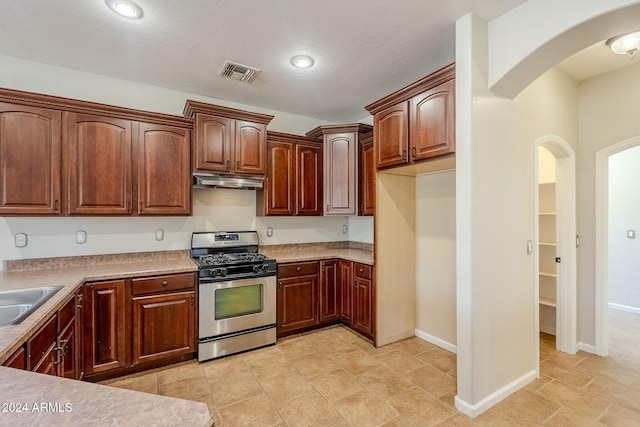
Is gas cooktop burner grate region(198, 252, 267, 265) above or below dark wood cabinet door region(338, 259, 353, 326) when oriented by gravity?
above

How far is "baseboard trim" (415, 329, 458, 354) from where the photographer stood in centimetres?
309

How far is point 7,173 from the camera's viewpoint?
7.80 feet

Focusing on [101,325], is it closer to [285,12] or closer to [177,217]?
[177,217]

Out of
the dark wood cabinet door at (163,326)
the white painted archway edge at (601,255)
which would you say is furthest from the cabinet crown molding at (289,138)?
the white painted archway edge at (601,255)

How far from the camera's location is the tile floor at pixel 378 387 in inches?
82.4

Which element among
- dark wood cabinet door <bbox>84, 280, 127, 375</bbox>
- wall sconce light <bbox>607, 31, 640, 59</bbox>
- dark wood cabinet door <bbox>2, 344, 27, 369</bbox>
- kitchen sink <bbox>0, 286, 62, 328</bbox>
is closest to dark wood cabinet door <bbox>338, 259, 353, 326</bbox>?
dark wood cabinet door <bbox>84, 280, 127, 375</bbox>

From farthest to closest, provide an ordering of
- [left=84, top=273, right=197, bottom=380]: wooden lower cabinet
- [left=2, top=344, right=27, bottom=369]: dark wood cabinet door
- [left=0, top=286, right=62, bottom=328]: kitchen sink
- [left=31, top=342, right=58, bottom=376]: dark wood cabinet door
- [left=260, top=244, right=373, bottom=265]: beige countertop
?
[left=260, top=244, right=373, bottom=265]: beige countertop → [left=84, top=273, right=197, bottom=380]: wooden lower cabinet → [left=0, top=286, right=62, bottom=328]: kitchen sink → [left=31, top=342, right=58, bottom=376]: dark wood cabinet door → [left=2, top=344, right=27, bottom=369]: dark wood cabinet door

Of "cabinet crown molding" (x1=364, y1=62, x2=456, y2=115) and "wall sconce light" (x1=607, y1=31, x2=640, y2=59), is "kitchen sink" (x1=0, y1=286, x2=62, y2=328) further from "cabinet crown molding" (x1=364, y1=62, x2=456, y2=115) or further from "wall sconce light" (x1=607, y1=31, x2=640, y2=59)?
"wall sconce light" (x1=607, y1=31, x2=640, y2=59)

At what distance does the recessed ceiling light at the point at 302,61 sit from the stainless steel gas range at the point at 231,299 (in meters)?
1.97

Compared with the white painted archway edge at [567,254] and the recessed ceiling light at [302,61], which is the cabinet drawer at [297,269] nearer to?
the recessed ceiling light at [302,61]

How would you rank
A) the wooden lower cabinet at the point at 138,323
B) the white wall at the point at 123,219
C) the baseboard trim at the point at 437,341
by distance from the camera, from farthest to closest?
1. the baseboard trim at the point at 437,341
2. the white wall at the point at 123,219
3. the wooden lower cabinet at the point at 138,323

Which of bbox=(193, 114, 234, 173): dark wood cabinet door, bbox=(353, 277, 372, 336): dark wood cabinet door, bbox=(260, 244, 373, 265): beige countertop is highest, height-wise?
bbox=(193, 114, 234, 173): dark wood cabinet door

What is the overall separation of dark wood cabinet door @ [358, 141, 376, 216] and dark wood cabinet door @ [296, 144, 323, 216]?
0.52 metres

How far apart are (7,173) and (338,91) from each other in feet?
10.1
